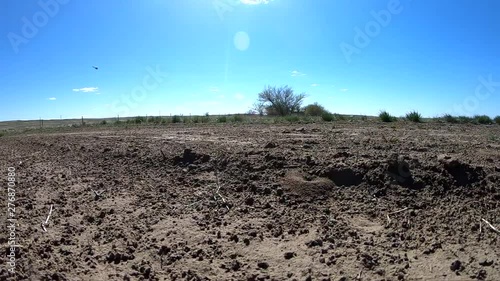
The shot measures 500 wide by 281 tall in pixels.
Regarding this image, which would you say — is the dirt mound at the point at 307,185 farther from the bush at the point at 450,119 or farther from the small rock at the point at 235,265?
the bush at the point at 450,119

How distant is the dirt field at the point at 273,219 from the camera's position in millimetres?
2963

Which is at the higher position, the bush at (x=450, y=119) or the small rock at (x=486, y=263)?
the bush at (x=450, y=119)

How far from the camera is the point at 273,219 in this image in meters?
3.97

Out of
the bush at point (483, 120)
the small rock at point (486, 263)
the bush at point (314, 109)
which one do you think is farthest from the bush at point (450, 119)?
the bush at point (314, 109)

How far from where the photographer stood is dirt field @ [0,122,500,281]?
2963mm

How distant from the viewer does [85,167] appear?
7012 millimetres

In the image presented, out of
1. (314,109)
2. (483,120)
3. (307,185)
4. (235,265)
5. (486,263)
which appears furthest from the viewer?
(314,109)

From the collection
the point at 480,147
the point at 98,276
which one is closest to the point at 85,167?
the point at 98,276

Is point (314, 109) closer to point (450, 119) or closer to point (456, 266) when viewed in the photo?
point (450, 119)

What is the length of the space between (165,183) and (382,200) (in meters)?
2.95

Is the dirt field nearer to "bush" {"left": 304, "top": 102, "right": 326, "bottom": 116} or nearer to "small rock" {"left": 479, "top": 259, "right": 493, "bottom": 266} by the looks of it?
"small rock" {"left": 479, "top": 259, "right": 493, "bottom": 266}

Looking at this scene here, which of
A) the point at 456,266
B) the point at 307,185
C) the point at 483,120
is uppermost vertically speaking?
the point at 483,120

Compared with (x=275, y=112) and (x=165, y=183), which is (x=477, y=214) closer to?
(x=165, y=183)

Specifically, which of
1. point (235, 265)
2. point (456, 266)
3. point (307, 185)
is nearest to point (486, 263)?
point (456, 266)
